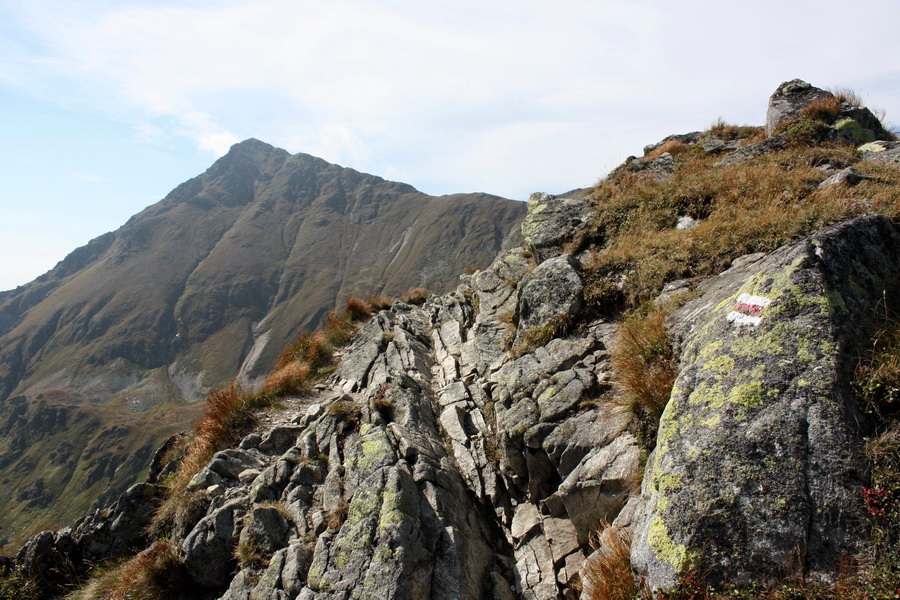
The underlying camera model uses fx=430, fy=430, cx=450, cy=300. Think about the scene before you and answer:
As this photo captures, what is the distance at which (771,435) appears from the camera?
4973 mm

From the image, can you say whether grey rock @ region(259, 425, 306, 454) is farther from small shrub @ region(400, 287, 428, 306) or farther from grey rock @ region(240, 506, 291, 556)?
small shrub @ region(400, 287, 428, 306)

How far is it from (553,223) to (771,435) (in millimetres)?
11118

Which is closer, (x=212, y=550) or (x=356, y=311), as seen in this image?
(x=212, y=550)

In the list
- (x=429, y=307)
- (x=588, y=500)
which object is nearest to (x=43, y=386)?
(x=429, y=307)

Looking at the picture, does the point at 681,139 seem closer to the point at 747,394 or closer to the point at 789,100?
the point at 789,100

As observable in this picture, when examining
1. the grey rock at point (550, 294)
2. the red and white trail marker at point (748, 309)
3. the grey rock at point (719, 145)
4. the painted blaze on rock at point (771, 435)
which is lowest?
the painted blaze on rock at point (771, 435)

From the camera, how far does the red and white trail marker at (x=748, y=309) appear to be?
5.92m

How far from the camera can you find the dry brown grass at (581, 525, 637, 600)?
17.4 feet

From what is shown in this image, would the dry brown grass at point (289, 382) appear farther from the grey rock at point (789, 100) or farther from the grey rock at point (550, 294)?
the grey rock at point (789, 100)

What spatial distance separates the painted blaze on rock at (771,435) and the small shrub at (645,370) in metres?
0.80

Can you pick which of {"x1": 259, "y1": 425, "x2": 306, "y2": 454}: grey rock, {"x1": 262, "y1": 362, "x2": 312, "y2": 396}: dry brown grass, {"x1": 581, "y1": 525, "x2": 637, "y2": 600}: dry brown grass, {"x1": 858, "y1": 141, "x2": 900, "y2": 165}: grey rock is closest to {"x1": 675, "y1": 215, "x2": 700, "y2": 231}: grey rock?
{"x1": 858, "y1": 141, "x2": 900, "y2": 165}: grey rock

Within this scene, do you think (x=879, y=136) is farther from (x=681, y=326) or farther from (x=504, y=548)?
(x=504, y=548)

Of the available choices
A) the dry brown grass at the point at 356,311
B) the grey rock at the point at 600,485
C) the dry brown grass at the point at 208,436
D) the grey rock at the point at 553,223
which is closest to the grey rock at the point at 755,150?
the grey rock at the point at 553,223

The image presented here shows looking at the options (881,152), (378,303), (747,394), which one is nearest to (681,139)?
(881,152)
